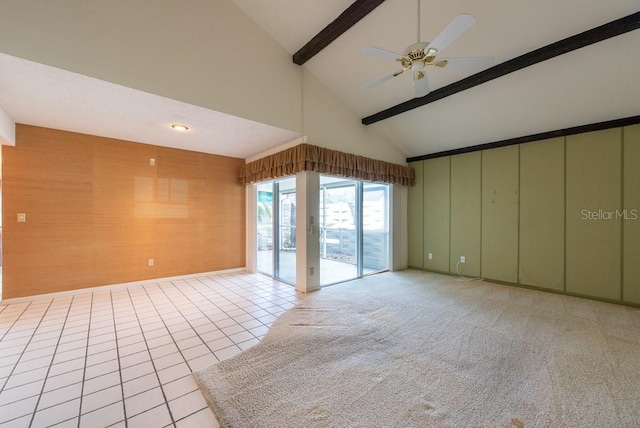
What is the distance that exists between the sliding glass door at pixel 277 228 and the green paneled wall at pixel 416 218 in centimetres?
280

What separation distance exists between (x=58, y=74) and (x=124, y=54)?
1.95ft

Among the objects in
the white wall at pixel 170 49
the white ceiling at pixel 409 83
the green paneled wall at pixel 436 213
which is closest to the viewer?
the white wall at pixel 170 49

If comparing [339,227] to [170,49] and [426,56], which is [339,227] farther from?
[170,49]

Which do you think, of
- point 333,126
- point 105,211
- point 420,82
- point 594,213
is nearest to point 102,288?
point 105,211

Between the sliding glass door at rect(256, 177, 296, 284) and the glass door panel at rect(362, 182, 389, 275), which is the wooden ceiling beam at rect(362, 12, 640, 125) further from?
the sliding glass door at rect(256, 177, 296, 284)

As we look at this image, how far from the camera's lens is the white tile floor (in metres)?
1.61

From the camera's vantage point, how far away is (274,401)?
1.69m

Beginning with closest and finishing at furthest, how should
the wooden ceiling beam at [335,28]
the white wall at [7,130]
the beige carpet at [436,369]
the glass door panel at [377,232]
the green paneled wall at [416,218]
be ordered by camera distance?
the beige carpet at [436,369]
the wooden ceiling beam at [335,28]
the white wall at [7,130]
the glass door panel at [377,232]
the green paneled wall at [416,218]

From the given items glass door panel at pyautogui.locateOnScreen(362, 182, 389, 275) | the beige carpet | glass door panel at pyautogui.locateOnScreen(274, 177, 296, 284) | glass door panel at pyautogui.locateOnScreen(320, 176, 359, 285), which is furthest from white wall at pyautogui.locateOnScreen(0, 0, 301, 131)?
the beige carpet

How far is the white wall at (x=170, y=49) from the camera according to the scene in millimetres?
2176

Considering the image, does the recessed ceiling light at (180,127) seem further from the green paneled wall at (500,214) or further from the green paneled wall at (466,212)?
the green paneled wall at (500,214)

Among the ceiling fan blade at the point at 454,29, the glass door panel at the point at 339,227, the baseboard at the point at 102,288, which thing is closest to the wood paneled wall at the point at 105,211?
the baseboard at the point at 102,288

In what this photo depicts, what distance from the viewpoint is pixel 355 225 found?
198 inches

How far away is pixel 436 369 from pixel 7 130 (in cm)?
556
